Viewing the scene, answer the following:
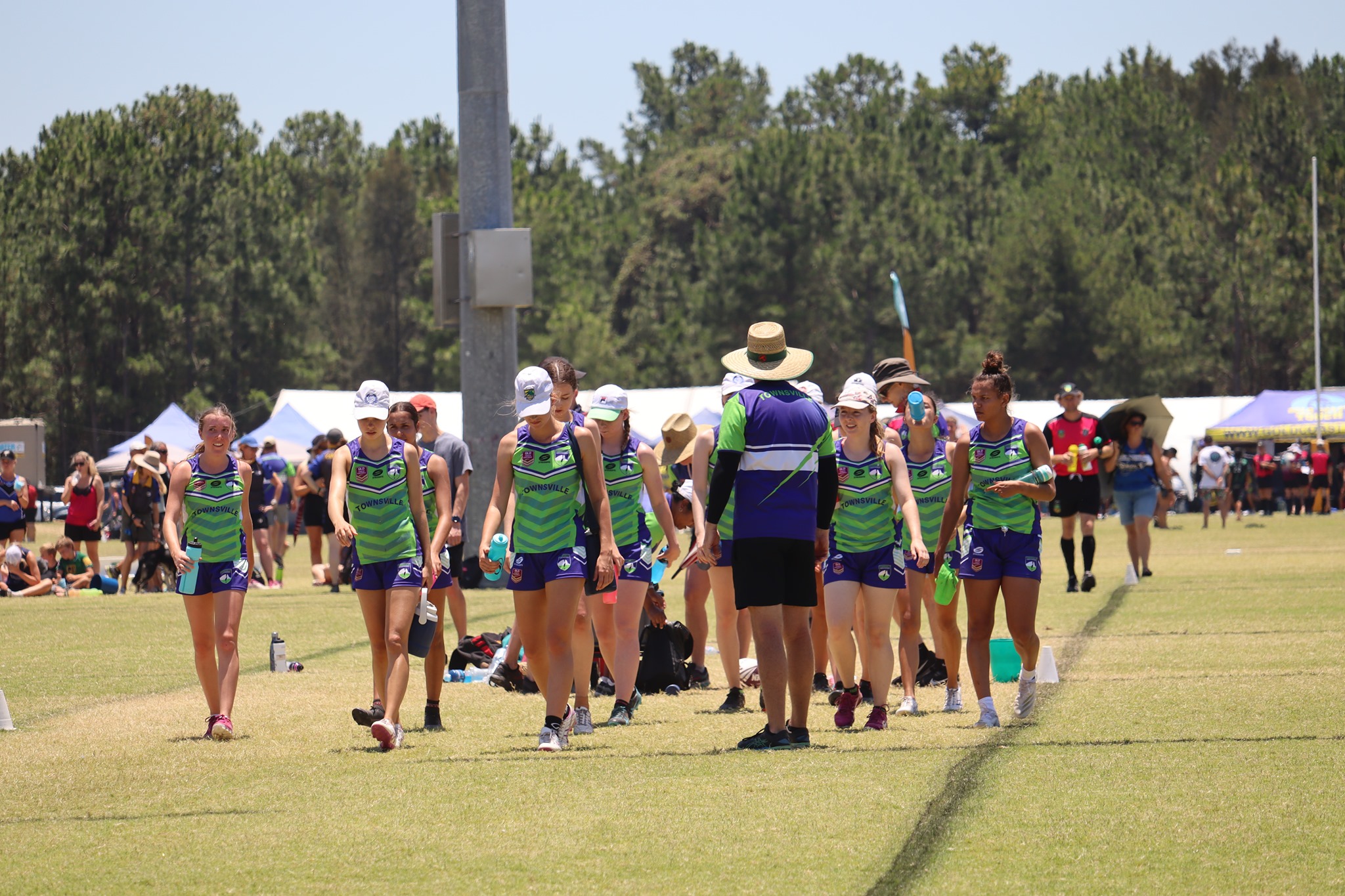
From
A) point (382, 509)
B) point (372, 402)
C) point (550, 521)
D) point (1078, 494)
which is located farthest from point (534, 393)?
point (1078, 494)

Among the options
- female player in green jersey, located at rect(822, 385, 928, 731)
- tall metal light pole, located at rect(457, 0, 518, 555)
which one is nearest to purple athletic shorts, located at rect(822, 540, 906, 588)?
female player in green jersey, located at rect(822, 385, 928, 731)

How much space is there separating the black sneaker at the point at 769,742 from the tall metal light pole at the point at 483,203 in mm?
11323

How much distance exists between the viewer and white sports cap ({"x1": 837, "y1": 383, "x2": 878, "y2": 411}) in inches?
343

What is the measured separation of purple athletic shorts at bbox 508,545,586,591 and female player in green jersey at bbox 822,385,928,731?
4.80 feet

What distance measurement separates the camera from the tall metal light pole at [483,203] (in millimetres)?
19328

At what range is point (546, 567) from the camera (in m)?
8.27

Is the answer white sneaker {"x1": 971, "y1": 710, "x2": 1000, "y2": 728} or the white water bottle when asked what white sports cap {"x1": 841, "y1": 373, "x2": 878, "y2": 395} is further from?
the white water bottle

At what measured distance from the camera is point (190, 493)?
926 centimetres

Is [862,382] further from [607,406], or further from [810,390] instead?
[607,406]

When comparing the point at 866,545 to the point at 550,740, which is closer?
the point at 550,740

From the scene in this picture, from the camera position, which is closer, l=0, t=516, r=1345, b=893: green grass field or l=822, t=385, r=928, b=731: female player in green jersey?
l=0, t=516, r=1345, b=893: green grass field

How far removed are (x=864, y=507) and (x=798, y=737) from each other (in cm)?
141

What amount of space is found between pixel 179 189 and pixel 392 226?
15.0m

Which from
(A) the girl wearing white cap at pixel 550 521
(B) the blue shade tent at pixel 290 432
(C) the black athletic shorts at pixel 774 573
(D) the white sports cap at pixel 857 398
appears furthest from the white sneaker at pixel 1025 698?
(B) the blue shade tent at pixel 290 432
